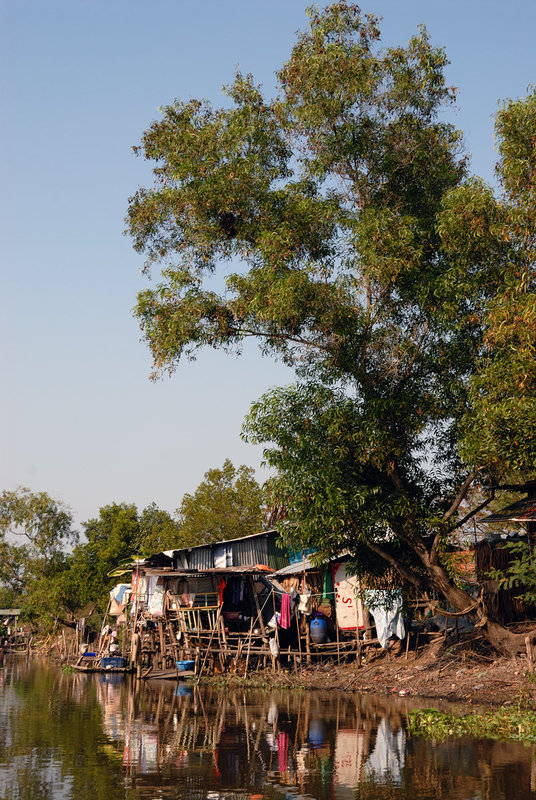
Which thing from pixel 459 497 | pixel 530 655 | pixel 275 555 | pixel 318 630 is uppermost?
pixel 459 497

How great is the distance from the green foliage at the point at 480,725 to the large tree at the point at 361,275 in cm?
491

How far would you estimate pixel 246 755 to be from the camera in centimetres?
1102

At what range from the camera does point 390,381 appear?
1841 centimetres

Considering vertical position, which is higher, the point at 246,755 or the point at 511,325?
the point at 511,325

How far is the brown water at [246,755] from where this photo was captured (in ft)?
28.6

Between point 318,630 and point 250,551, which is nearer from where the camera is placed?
point 318,630

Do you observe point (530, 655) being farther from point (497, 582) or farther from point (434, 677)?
point (434, 677)

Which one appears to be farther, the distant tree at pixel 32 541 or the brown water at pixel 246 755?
the distant tree at pixel 32 541

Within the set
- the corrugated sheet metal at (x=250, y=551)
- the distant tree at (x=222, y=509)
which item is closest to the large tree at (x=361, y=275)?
the corrugated sheet metal at (x=250, y=551)

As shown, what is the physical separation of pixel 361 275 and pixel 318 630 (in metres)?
11.3

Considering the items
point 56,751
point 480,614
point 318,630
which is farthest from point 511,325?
point 318,630

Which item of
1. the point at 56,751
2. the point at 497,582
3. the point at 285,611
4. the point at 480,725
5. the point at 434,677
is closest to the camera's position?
the point at 56,751

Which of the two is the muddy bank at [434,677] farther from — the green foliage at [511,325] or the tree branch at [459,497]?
the green foliage at [511,325]

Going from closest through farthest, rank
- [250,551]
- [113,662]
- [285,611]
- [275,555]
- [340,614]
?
[340,614] → [285,611] → [113,662] → [250,551] → [275,555]
